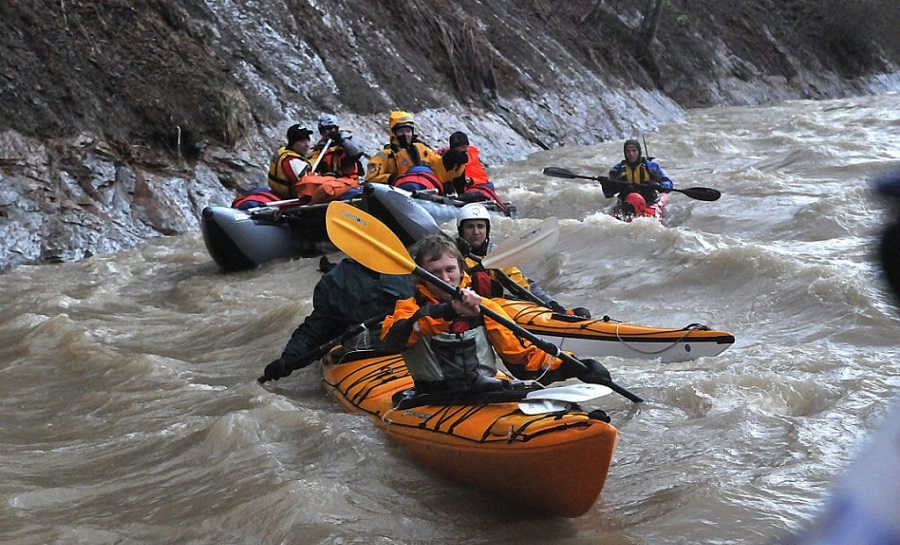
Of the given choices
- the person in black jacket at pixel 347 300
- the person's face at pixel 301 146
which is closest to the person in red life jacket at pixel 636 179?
the person's face at pixel 301 146

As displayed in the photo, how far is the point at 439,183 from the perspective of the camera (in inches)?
Result: 344

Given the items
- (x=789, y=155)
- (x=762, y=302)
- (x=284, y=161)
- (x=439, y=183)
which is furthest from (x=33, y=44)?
(x=789, y=155)

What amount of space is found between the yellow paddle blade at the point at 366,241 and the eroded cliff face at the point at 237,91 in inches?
196

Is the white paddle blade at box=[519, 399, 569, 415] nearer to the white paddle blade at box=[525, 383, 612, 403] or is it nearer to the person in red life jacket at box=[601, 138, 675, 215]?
the white paddle blade at box=[525, 383, 612, 403]

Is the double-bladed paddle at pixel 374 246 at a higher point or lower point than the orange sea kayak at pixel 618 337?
higher

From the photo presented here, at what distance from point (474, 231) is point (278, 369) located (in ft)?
4.27

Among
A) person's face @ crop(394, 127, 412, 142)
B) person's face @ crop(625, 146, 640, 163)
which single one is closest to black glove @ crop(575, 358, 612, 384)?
person's face @ crop(394, 127, 412, 142)

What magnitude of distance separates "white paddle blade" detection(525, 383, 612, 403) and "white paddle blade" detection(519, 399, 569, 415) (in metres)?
0.02

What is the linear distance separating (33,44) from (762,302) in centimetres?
721

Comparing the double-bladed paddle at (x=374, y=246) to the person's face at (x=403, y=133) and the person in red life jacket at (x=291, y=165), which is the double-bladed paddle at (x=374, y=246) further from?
the person's face at (x=403, y=133)

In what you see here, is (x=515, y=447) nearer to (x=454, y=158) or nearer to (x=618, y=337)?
(x=618, y=337)

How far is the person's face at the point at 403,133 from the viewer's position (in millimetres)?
8984

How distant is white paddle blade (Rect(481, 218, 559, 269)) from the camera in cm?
461

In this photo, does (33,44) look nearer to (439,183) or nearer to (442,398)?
(439,183)
